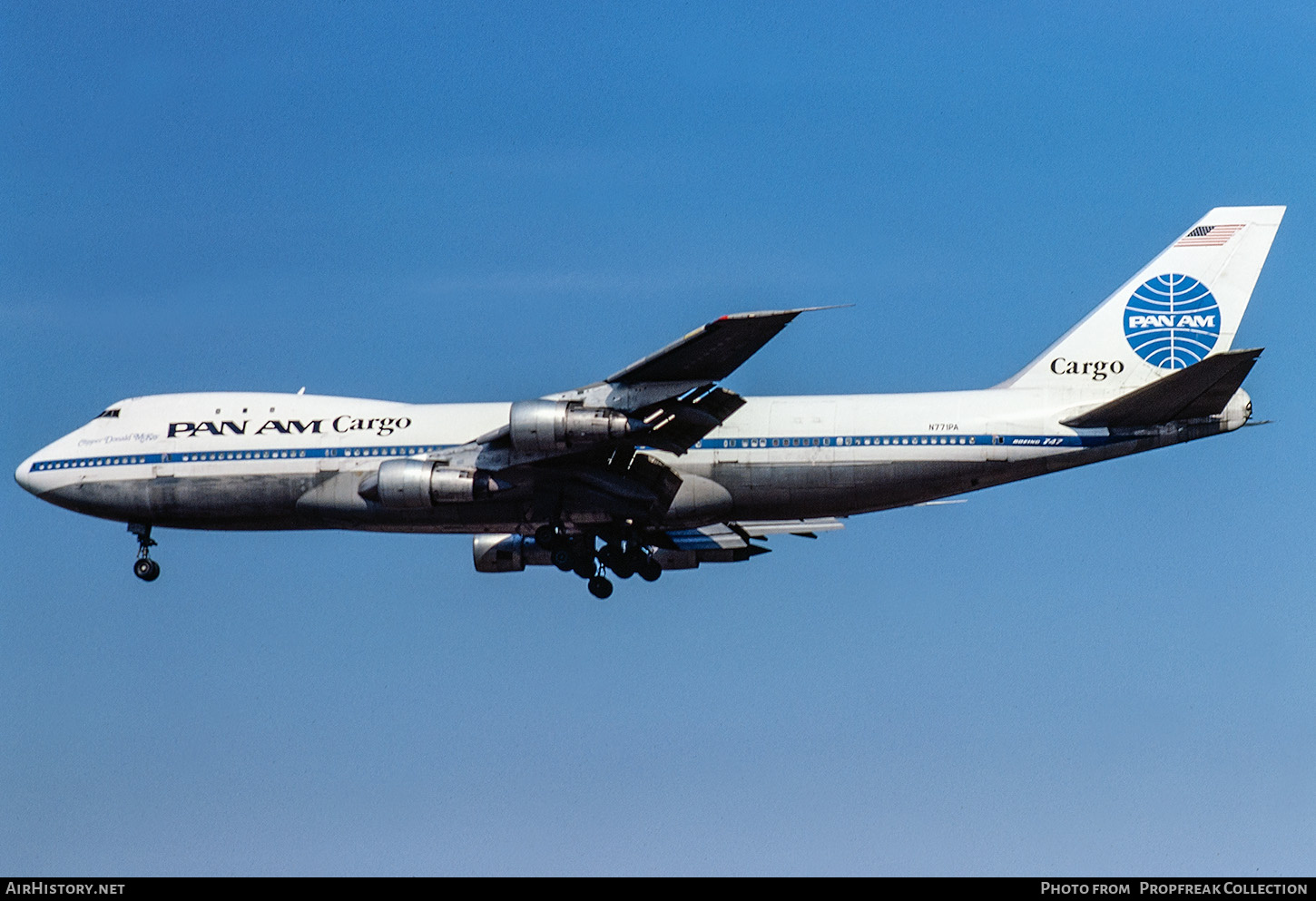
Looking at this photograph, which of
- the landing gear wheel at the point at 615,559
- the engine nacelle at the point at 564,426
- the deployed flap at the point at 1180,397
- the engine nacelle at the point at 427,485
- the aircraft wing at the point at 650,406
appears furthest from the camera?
the landing gear wheel at the point at 615,559

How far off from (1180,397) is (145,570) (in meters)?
23.0

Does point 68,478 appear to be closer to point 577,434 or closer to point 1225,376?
point 577,434

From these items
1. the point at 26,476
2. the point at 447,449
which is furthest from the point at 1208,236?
the point at 26,476

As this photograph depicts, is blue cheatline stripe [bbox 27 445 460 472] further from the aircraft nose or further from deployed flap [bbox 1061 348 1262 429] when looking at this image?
deployed flap [bbox 1061 348 1262 429]

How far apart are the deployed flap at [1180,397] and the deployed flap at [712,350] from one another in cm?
677

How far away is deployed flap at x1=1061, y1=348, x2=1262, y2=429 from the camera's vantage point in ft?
103

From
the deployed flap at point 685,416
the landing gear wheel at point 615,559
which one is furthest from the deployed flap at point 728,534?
the deployed flap at point 685,416

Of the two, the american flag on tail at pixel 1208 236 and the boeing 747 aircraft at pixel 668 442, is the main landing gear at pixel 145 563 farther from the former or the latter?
the american flag on tail at pixel 1208 236

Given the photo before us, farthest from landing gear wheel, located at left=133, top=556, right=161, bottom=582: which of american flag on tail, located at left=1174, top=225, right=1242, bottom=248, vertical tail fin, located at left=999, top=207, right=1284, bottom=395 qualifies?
american flag on tail, located at left=1174, top=225, right=1242, bottom=248

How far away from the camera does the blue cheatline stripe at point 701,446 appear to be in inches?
1357

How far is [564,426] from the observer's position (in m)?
33.5

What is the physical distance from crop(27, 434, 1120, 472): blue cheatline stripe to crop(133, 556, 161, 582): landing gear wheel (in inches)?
94.1

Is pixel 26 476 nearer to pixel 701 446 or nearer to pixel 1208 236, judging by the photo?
pixel 701 446
